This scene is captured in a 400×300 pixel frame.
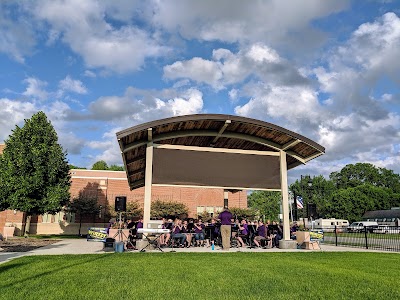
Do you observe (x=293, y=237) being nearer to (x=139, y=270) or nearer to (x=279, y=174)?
(x=279, y=174)

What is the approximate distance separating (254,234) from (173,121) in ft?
21.5

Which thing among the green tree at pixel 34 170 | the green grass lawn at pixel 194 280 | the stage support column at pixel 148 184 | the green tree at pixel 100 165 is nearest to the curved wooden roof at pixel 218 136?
the stage support column at pixel 148 184

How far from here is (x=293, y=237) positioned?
16234mm

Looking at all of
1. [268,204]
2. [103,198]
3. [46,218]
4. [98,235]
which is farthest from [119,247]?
[268,204]

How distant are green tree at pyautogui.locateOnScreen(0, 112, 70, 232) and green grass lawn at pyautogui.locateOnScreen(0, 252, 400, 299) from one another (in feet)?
57.5

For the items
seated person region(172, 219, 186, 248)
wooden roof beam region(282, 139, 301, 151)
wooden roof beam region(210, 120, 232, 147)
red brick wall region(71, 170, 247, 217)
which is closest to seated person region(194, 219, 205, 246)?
seated person region(172, 219, 186, 248)

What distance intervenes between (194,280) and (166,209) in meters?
33.8

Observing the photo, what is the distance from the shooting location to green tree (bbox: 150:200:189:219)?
127 ft

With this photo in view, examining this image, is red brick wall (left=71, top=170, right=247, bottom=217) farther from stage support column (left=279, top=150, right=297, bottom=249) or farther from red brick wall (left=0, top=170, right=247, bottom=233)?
stage support column (left=279, top=150, right=297, bottom=249)

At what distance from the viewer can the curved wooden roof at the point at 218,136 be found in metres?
13.1

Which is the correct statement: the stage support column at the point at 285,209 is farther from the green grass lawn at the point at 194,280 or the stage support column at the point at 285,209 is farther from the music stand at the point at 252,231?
the green grass lawn at the point at 194,280

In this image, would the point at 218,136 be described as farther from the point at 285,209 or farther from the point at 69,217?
the point at 69,217

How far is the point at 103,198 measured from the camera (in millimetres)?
42000

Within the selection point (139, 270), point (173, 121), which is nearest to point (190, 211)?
point (173, 121)
